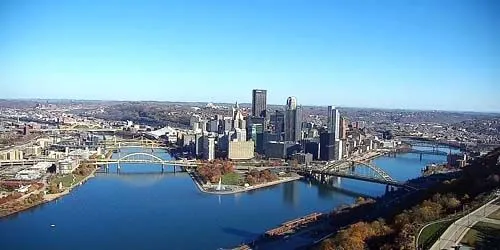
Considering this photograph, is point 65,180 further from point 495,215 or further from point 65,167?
point 495,215

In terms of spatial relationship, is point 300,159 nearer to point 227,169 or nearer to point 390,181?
point 227,169

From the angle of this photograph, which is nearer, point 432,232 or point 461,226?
point 432,232

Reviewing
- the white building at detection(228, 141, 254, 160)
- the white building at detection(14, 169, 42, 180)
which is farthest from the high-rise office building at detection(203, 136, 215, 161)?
the white building at detection(14, 169, 42, 180)

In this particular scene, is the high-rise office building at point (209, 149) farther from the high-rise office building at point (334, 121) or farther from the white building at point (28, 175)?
the white building at point (28, 175)

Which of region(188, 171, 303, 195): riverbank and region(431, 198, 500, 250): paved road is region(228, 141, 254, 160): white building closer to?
region(188, 171, 303, 195): riverbank

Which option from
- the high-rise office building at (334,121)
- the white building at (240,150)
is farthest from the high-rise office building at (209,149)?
the high-rise office building at (334,121)

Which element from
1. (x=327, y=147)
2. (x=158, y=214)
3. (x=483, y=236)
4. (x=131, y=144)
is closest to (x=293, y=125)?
(x=327, y=147)

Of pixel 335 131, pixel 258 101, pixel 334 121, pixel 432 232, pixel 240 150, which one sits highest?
pixel 258 101
